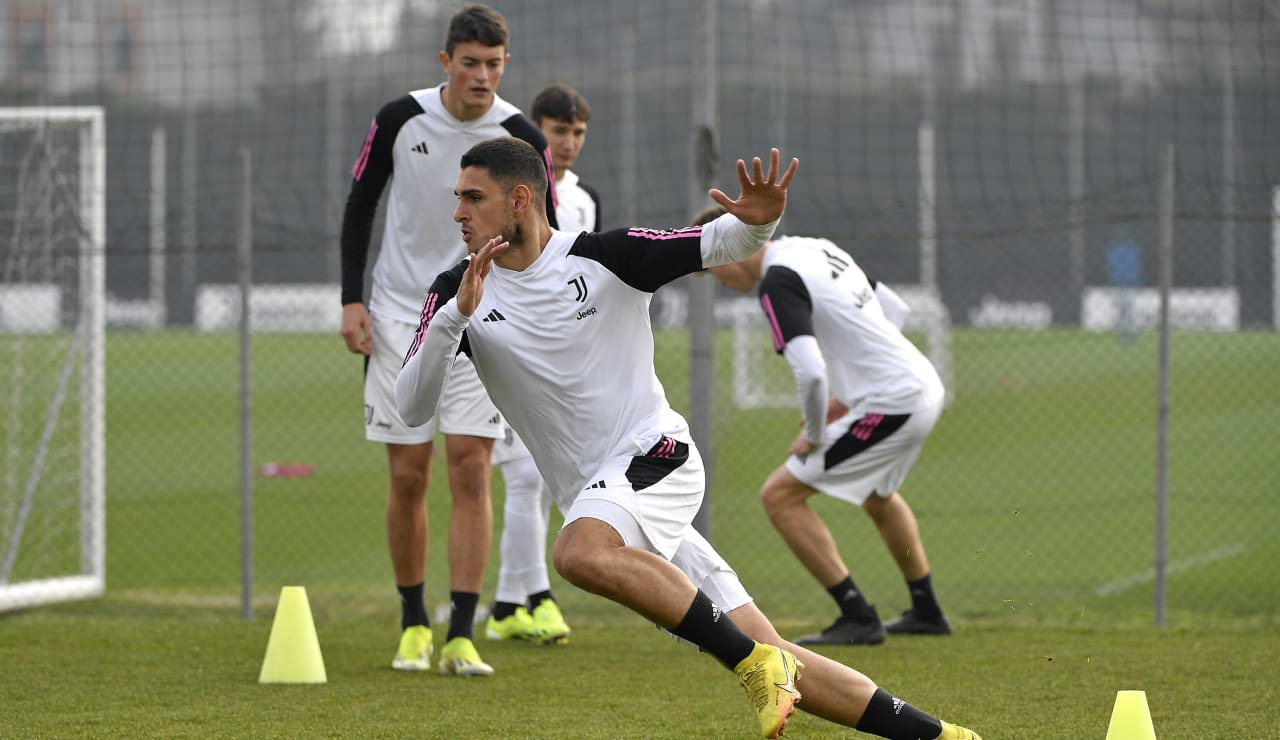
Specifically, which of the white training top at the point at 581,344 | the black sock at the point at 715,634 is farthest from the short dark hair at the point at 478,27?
the black sock at the point at 715,634

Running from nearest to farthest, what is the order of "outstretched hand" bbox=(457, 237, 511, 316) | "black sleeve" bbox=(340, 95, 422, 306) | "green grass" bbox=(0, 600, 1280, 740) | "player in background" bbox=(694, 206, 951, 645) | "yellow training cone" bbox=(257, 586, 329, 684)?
"outstretched hand" bbox=(457, 237, 511, 316) → "green grass" bbox=(0, 600, 1280, 740) → "yellow training cone" bbox=(257, 586, 329, 684) → "black sleeve" bbox=(340, 95, 422, 306) → "player in background" bbox=(694, 206, 951, 645)

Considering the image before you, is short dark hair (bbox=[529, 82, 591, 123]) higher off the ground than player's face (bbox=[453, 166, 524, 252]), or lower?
higher

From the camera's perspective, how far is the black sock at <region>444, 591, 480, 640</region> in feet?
19.8

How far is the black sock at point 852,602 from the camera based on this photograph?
6.91 m

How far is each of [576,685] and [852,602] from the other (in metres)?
1.56

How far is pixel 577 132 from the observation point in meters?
7.30

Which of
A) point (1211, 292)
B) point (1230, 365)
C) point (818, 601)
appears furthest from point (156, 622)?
point (1211, 292)

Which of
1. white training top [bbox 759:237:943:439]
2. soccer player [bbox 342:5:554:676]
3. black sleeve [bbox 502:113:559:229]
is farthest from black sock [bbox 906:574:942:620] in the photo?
black sleeve [bbox 502:113:559:229]

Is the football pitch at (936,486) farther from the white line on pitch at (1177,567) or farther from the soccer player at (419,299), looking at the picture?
the soccer player at (419,299)

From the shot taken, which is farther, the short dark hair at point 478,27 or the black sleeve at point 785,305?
the black sleeve at point 785,305

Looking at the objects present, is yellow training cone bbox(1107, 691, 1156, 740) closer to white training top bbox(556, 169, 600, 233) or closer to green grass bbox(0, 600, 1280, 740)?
green grass bbox(0, 600, 1280, 740)

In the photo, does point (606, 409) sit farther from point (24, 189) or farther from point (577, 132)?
point (24, 189)

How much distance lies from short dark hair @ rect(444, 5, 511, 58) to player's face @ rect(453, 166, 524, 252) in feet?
5.22

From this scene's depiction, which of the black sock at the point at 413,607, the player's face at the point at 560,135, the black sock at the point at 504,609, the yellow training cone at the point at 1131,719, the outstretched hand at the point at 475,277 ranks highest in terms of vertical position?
the player's face at the point at 560,135
